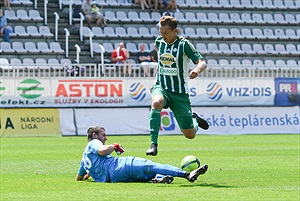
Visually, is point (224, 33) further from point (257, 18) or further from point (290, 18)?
point (290, 18)

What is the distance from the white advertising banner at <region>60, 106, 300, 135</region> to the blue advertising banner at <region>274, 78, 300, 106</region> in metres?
0.96

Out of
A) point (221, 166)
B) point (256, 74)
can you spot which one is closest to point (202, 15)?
point (256, 74)

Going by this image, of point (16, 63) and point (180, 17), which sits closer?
point (16, 63)

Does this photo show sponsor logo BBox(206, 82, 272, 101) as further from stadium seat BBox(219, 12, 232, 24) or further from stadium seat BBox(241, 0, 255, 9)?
stadium seat BBox(241, 0, 255, 9)

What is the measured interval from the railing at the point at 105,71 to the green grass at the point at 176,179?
4.67 m

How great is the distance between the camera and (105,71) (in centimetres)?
2884

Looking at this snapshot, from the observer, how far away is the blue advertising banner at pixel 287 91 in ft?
98.3

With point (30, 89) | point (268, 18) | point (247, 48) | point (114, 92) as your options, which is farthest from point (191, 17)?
point (30, 89)

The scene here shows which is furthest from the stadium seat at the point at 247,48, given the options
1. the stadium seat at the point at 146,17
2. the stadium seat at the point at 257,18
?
the stadium seat at the point at 146,17

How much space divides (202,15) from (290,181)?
2564cm

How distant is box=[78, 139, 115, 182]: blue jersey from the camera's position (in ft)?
37.2

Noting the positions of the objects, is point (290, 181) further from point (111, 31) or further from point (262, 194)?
point (111, 31)

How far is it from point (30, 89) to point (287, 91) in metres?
9.82

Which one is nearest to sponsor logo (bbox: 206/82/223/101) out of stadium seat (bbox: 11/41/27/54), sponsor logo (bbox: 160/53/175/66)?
stadium seat (bbox: 11/41/27/54)
